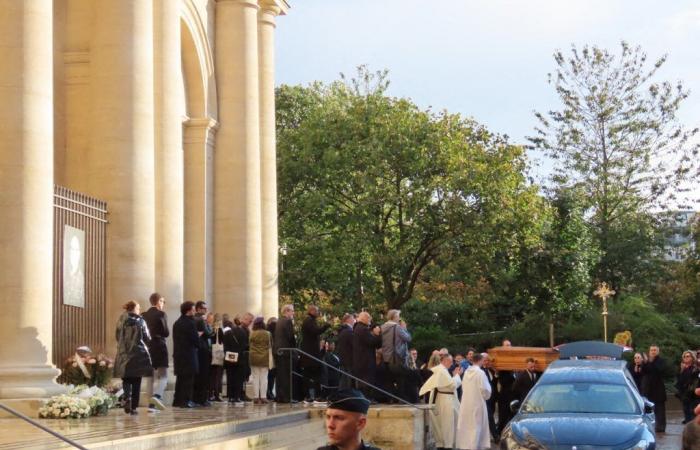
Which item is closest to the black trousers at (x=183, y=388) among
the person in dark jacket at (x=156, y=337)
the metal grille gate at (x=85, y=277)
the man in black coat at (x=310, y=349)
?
the person in dark jacket at (x=156, y=337)

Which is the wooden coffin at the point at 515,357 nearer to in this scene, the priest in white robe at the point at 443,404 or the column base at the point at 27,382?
the priest in white robe at the point at 443,404

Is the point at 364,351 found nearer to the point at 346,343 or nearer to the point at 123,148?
the point at 346,343

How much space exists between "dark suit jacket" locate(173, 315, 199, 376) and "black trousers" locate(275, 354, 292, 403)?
3004 mm

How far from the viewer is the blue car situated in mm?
14945

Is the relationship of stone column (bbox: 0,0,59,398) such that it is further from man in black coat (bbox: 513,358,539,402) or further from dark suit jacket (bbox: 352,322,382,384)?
man in black coat (bbox: 513,358,539,402)

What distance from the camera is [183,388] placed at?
19.1 meters

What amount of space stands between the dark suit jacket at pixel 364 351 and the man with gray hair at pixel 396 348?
29 centimetres

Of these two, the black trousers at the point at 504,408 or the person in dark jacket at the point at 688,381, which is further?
the person in dark jacket at the point at 688,381

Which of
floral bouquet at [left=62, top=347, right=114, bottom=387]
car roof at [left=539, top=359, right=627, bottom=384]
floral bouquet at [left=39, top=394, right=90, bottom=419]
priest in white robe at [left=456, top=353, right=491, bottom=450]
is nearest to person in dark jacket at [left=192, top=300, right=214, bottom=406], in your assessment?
floral bouquet at [left=62, top=347, right=114, bottom=387]

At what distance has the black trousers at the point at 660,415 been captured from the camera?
26750 mm

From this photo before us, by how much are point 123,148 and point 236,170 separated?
7.58m

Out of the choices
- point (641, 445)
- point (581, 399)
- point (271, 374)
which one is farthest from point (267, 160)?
point (641, 445)

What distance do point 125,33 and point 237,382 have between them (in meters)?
6.24

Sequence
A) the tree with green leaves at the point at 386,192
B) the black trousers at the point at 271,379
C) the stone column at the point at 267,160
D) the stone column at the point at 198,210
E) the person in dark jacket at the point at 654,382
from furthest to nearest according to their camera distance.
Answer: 1. the tree with green leaves at the point at 386,192
2. the stone column at the point at 267,160
3. the stone column at the point at 198,210
4. the person in dark jacket at the point at 654,382
5. the black trousers at the point at 271,379
